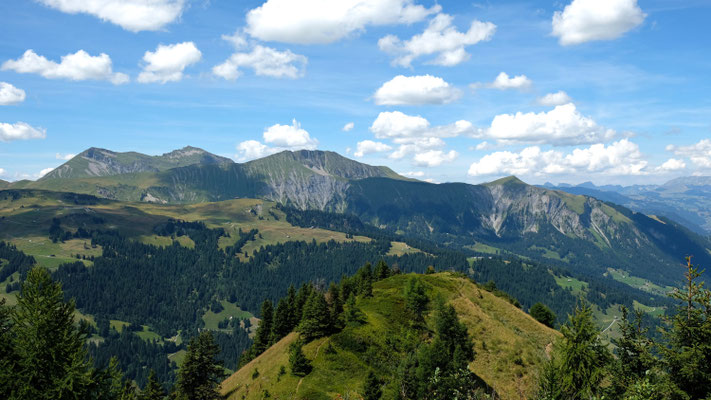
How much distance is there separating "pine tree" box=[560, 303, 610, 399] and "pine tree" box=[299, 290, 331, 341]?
4152 centimetres

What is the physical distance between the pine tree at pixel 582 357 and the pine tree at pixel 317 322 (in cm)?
4152

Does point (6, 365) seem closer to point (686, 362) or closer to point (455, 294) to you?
point (686, 362)

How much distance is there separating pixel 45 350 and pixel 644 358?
42087 millimetres

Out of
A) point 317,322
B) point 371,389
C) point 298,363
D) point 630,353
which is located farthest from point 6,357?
point 317,322

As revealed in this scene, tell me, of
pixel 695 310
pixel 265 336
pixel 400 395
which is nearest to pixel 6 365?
pixel 400 395

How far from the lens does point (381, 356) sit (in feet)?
220

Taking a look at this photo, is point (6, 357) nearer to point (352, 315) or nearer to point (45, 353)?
point (45, 353)

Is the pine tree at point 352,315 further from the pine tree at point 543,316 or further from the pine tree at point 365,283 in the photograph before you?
the pine tree at point 543,316

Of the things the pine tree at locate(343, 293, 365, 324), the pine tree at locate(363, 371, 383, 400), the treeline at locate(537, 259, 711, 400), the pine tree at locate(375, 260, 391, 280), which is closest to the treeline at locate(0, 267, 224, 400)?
the pine tree at locate(363, 371, 383, 400)

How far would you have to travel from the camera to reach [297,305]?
9794 centimetres

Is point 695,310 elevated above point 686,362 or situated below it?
above

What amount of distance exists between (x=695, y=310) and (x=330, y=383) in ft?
151

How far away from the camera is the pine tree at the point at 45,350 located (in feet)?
80.4

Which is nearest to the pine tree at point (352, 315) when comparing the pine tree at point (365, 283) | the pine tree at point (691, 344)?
the pine tree at point (365, 283)
